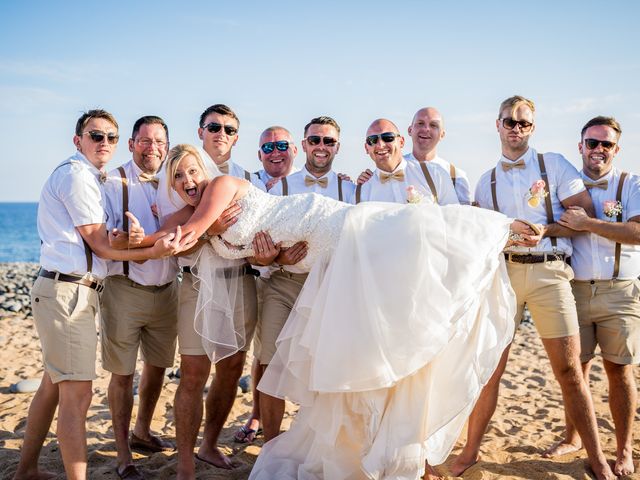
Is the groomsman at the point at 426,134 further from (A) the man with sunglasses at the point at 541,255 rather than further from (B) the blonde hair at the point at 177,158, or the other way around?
(B) the blonde hair at the point at 177,158

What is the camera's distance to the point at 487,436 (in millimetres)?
6141

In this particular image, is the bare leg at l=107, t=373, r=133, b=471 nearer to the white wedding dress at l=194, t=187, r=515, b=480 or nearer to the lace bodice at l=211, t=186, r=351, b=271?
the white wedding dress at l=194, t=187, r=515, b=480

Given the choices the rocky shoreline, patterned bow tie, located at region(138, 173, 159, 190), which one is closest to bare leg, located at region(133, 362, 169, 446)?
patterned bow tie, located at region(138, 173, 159, 190)

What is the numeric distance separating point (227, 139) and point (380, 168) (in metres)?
1.61

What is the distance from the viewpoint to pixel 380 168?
5.86 meters

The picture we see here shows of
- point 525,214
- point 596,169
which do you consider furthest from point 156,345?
point 596,169

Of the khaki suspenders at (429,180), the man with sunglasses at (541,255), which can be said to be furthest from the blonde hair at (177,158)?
the man with sunglasses at (541,255)

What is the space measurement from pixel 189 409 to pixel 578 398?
3.27m

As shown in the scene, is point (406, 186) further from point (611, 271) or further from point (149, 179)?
point (149, 179)

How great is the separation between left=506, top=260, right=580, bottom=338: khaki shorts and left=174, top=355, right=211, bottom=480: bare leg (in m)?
2.83

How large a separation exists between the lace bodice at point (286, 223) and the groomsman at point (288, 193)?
0.14 metres

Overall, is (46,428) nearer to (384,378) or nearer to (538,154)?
(384,378)

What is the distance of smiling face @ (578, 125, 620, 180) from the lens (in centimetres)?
542

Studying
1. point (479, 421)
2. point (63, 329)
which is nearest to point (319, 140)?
point (63, 329)
